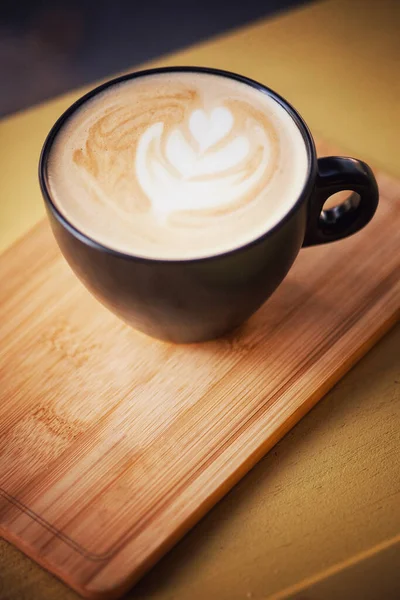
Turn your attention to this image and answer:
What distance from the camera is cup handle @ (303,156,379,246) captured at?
32.9 inches

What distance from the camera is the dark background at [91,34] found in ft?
6.05

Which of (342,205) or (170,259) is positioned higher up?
(170,259)

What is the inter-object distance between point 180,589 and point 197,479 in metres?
0.12

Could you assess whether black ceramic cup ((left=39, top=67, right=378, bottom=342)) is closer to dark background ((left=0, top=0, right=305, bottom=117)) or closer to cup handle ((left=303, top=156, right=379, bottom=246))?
cup handle ((left=303, top=156, right=379, bottom=246))

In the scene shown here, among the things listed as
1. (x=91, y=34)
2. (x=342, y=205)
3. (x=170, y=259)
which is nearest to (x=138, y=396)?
(x=170, y=259)

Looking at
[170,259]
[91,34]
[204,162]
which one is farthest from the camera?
[91,34]

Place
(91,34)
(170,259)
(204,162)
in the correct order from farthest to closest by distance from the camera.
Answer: (91,34) < (204,162) < (170,259)

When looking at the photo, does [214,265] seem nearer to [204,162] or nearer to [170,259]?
[170,259]

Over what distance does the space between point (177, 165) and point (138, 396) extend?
285 millimetres

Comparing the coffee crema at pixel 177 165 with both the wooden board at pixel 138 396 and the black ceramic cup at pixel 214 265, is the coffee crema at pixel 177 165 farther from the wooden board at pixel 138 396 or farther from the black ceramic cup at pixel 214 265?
Answer: the wooden board at pixel 138 396

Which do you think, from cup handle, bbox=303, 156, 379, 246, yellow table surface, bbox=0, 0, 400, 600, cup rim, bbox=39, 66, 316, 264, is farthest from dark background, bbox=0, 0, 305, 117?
cup handle, bbox=303, 156, 379, 246

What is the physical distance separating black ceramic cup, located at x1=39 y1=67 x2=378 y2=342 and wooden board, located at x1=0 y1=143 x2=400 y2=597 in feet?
0.24

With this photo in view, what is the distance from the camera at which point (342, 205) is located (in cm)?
92

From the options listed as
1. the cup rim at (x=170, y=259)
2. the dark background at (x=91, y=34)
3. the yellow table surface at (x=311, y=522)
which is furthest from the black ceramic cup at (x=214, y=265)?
the dark background at (x=91, y=34)
